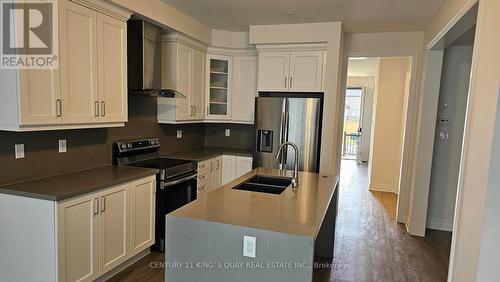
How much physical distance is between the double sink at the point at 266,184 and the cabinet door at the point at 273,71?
1.67m

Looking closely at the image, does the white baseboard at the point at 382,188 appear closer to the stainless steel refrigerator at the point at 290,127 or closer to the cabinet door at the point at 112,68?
the stainless steel refrigerator at the point at 290,127

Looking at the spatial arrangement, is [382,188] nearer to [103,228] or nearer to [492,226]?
[492,226]

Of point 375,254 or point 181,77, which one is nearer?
point 375,254

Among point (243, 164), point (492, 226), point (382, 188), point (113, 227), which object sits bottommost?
point (382, 188)

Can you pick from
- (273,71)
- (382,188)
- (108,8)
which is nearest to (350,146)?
(382,188)

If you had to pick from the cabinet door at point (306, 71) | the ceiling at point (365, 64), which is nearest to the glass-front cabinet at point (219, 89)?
the cabinet door at point (306, 71)

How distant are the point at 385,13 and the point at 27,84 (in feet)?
11.4

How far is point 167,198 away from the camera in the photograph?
323cm

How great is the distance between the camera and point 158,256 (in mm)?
3160

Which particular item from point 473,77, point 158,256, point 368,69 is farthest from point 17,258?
point 368,69

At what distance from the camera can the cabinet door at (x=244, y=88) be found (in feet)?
14.9

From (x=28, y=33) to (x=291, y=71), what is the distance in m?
2.86

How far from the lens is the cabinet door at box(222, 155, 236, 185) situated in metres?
4.46

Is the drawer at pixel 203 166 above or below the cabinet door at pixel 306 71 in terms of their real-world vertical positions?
below
